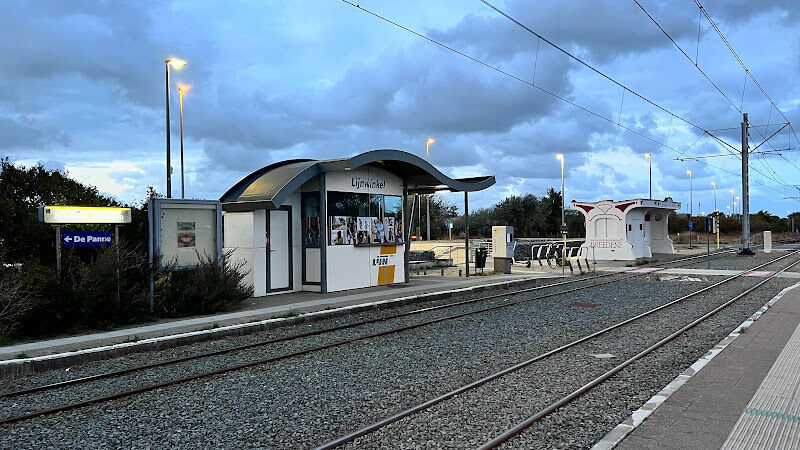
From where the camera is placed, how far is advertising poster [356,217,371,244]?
17906 mm

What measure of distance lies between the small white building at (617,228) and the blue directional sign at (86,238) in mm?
27372

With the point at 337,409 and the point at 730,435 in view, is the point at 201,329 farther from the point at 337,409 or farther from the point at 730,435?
the point at 730,435

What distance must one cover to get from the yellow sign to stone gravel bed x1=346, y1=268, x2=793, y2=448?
841 cm

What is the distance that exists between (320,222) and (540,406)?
11.0 metres

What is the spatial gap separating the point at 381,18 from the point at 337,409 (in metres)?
8.61

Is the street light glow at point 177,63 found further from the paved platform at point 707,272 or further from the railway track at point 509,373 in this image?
the paved platform at point 707,272

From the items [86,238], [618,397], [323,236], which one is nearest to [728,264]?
[323,236]

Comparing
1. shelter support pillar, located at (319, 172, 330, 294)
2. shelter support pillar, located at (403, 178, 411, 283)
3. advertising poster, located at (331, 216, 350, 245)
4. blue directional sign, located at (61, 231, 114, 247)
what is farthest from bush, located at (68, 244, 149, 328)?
shelter support pillar, located at (403, 178, 411, 283)

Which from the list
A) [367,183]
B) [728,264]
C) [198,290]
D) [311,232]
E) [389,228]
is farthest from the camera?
[728,264]

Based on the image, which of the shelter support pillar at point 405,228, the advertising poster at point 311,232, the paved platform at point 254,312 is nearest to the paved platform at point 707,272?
the paved platform at point 254,312

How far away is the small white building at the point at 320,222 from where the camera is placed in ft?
52.5

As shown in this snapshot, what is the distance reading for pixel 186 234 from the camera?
45.6 feet

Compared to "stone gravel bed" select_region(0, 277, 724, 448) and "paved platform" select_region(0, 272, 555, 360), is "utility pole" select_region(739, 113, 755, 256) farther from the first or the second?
"stone gravel bed" select_region(0, 277, 724, 448)

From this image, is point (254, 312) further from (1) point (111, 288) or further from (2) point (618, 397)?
(2) point (618, 397)
